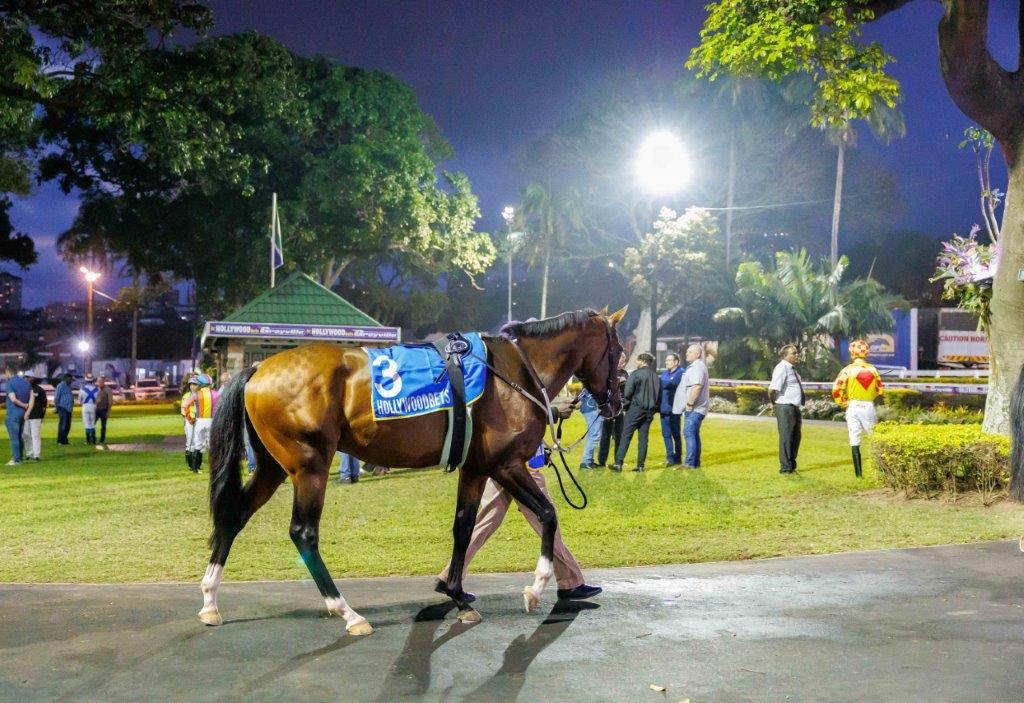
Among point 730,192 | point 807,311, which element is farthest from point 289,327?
point 730,192

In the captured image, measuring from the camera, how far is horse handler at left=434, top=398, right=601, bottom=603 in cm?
652

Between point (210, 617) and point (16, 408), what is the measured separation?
45.0 ft

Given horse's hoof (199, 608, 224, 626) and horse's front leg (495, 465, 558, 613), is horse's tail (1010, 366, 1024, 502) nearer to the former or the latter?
horse's front leg (495, 465, 558, 613)

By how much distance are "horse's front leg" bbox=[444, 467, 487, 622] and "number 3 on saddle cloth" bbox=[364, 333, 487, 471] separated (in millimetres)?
166

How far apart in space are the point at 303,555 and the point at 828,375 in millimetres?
28929

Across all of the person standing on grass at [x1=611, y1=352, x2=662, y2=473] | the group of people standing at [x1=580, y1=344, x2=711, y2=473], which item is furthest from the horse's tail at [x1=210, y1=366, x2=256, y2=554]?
the person standing on grass at [x1=611, y1=352, x2=662, y2=473]

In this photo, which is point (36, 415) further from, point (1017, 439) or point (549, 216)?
point (549, 216)

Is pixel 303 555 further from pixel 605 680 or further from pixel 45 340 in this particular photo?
pixel 45 340

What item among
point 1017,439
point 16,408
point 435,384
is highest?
point 435,384

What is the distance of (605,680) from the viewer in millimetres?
4801

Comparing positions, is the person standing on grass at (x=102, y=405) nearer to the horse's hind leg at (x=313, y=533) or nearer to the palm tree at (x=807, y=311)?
the horse's hind leg at (x=313, y=533)

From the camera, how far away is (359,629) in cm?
562

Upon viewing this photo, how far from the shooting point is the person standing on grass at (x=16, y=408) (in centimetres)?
1695

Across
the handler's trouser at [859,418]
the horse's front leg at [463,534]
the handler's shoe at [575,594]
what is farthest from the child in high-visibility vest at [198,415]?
the handler's trouser at [859,418]
